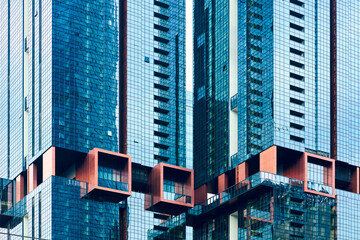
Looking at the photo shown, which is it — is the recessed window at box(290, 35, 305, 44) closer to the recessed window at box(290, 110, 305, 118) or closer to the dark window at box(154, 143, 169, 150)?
the recessed window at box(290, 110, 305, 118)

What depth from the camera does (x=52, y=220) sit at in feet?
458

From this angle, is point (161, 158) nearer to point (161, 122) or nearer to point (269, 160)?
point (161, 122)

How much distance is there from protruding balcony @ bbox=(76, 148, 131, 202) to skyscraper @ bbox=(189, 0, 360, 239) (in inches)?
774

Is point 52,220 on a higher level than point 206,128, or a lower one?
lower

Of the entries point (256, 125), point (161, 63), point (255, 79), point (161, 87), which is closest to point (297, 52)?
point (255, 79)

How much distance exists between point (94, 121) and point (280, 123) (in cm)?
3320

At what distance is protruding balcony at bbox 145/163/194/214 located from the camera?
155 m

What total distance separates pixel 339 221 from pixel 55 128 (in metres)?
53.2

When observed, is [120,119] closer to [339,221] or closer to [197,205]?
[197,205]

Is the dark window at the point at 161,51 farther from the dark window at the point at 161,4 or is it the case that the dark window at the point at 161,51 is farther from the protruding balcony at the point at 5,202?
the protruding balcony at the point at 5,202

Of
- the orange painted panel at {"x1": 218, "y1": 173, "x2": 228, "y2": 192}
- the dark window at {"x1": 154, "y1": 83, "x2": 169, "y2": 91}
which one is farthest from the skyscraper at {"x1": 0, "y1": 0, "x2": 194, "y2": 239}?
the orange painted panel at {"x1": 218, "y1": 173, "x2": 228, "y2": 192}

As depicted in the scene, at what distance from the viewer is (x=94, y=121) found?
14988 cm

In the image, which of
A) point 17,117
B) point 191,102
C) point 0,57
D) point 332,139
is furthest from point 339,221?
point 0,57

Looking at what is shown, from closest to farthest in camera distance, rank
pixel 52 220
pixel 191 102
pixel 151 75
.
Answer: pixel 52 220
pixel 151 75
pixel 191 102
